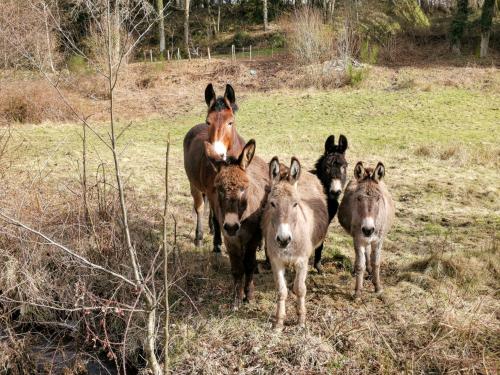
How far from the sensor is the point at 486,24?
25.7 meters

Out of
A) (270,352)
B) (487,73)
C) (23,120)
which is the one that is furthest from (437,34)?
(270,352)

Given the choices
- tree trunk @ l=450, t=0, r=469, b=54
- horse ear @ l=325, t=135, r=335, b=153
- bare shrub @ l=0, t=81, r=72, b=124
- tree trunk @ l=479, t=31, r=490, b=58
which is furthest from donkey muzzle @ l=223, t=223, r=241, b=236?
tree trunk @ l=450, t=0, r=469, b=54

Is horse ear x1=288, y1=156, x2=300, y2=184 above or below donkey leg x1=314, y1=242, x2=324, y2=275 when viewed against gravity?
above

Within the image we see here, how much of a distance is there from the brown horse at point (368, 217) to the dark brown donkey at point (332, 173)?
1.33ft

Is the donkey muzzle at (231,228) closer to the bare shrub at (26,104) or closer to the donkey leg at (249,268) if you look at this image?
the donkey leg at (249,268)

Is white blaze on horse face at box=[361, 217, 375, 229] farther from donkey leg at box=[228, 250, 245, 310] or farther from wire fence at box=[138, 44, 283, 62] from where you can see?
wire fence at box=[138, 44, 283, 62]

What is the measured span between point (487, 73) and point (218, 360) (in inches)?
881

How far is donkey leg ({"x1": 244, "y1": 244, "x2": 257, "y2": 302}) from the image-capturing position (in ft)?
17.3

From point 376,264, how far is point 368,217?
2.50 feet

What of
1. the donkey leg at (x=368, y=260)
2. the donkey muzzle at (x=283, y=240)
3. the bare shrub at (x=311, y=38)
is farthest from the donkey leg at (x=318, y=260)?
→ the bare shrub at (x=311, y=38)

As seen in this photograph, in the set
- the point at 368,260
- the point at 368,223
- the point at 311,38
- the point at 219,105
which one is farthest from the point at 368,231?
the point at 311,38

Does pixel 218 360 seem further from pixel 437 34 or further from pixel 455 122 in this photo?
pixel 437 34

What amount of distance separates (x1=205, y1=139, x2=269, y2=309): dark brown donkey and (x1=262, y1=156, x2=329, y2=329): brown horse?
0.65ft

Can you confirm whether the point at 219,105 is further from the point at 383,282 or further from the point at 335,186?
the point at 383,282
